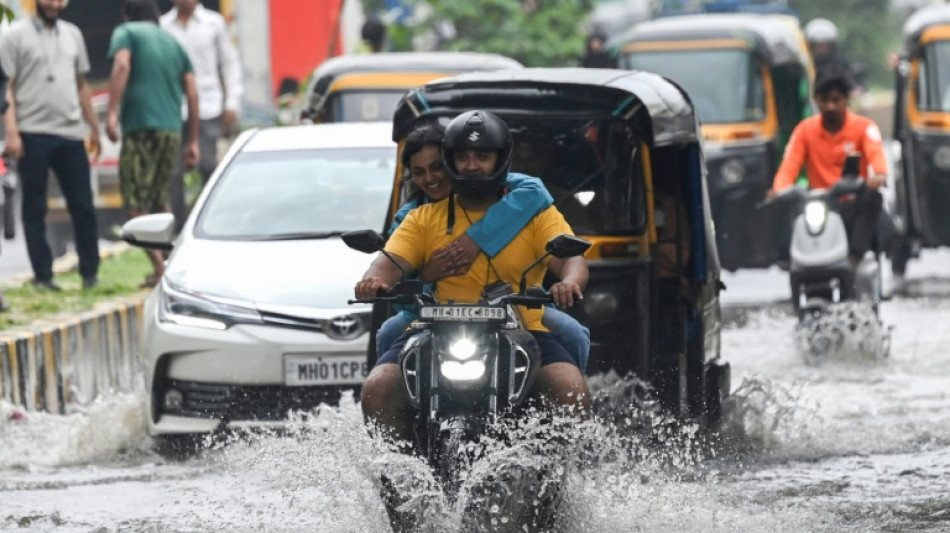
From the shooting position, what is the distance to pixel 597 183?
9.05m

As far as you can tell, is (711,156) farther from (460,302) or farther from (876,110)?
(876,110)

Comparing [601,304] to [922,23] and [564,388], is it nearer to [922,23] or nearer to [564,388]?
[564,388]

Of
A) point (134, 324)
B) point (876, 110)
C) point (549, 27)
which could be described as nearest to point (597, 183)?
point (134, 324)

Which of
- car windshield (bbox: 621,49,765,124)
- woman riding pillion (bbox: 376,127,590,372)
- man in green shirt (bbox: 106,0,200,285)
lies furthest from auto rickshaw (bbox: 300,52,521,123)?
woman riding pillion (bbox: 376,127,590,372)

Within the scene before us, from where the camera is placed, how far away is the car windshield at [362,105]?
52.1 ft

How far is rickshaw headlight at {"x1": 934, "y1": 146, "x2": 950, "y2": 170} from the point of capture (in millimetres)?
17906

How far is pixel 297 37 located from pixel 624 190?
780 inches

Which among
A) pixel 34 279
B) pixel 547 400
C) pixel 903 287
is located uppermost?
pixel 547 400

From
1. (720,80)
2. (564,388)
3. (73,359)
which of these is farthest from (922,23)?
(564,388)

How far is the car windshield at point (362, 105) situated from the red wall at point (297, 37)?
38.6 ft

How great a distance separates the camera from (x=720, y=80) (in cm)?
1895

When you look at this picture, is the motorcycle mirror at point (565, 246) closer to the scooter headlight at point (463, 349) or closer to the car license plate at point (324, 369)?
the scooter headlight at point (463, 349)

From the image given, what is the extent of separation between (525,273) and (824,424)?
388 cm

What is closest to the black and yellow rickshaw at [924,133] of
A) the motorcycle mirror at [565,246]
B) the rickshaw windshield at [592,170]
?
the rickshaw windshield at [592,170]
